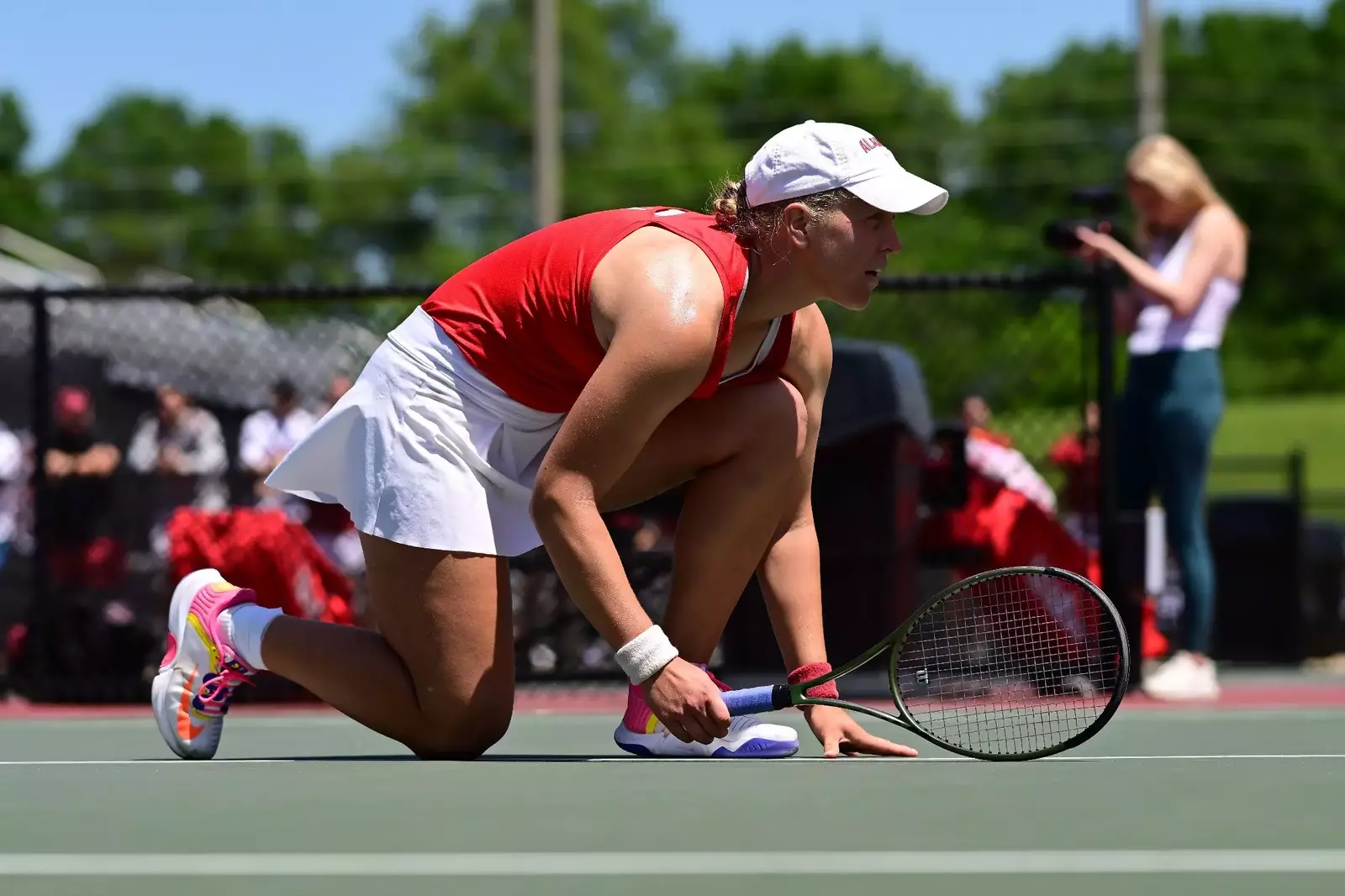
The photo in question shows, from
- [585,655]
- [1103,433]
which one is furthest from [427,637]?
[1103,433]

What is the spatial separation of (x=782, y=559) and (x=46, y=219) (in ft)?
221

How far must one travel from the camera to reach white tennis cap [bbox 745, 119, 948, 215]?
3832 millimetres

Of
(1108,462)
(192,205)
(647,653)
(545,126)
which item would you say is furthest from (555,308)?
(192,205)

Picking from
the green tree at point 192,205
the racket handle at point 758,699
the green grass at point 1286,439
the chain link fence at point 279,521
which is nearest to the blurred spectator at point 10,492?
the chain link fence at point 279,521

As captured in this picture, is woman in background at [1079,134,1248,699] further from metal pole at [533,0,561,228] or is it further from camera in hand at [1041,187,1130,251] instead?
metal pole at [533,0,561,228]

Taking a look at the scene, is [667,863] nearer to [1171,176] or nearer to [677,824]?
[677,824]

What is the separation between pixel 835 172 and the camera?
3844 millimetres

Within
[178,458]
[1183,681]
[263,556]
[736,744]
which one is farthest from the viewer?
[178,458]

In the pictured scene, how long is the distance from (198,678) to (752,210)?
4.67 ft

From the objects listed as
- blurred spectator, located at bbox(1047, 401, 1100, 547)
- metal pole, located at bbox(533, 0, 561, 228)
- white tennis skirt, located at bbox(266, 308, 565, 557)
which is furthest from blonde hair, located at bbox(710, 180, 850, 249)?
metal pole, located at bbox(533, 0, 561, 228)

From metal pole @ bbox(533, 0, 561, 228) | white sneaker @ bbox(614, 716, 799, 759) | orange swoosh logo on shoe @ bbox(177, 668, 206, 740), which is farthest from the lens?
metal pole @ bbox(533, 0, 561, 228)

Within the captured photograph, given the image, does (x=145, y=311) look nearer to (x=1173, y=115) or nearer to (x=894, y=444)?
(x=894, y=444)

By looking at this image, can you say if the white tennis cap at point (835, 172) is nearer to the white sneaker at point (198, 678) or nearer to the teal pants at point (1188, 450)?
the white sneaker at point (198, 678)

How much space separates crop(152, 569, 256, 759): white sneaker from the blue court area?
0.28 feet
